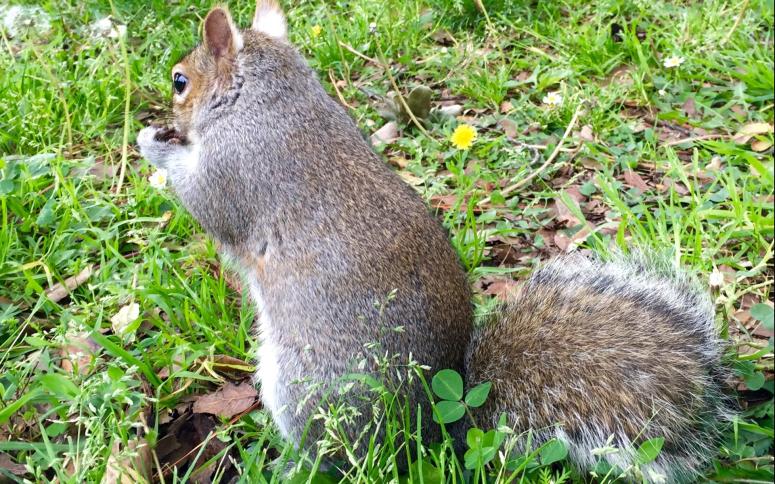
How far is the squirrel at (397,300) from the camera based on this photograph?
1542 mm

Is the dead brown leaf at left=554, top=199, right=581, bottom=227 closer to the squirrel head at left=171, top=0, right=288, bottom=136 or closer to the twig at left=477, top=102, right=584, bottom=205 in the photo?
the twig at left=477, top=102, right=584, bottom=205

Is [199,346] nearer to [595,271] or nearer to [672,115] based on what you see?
[595,271]

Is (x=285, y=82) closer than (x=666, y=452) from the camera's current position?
No

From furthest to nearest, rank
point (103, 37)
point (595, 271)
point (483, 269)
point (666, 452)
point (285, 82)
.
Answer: point (103, 37), point (483, 269), point (285, 82), point (595, 271), point (666, 452)

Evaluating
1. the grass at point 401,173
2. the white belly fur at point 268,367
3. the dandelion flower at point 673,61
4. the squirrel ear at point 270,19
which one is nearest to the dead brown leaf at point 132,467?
the grass at point 401,173

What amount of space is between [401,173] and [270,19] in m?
0.82

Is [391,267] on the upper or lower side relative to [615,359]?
upper

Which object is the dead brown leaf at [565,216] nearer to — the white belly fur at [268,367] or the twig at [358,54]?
the twig at [358,54]

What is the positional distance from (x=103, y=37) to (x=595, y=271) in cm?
230

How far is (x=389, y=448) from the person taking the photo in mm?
1622

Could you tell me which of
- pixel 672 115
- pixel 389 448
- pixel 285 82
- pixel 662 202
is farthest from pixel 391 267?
pixel 672 115

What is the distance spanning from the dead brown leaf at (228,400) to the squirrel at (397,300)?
18 centimetres

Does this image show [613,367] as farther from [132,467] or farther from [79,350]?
[79,350]

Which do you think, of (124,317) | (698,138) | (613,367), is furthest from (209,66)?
(698,138)
